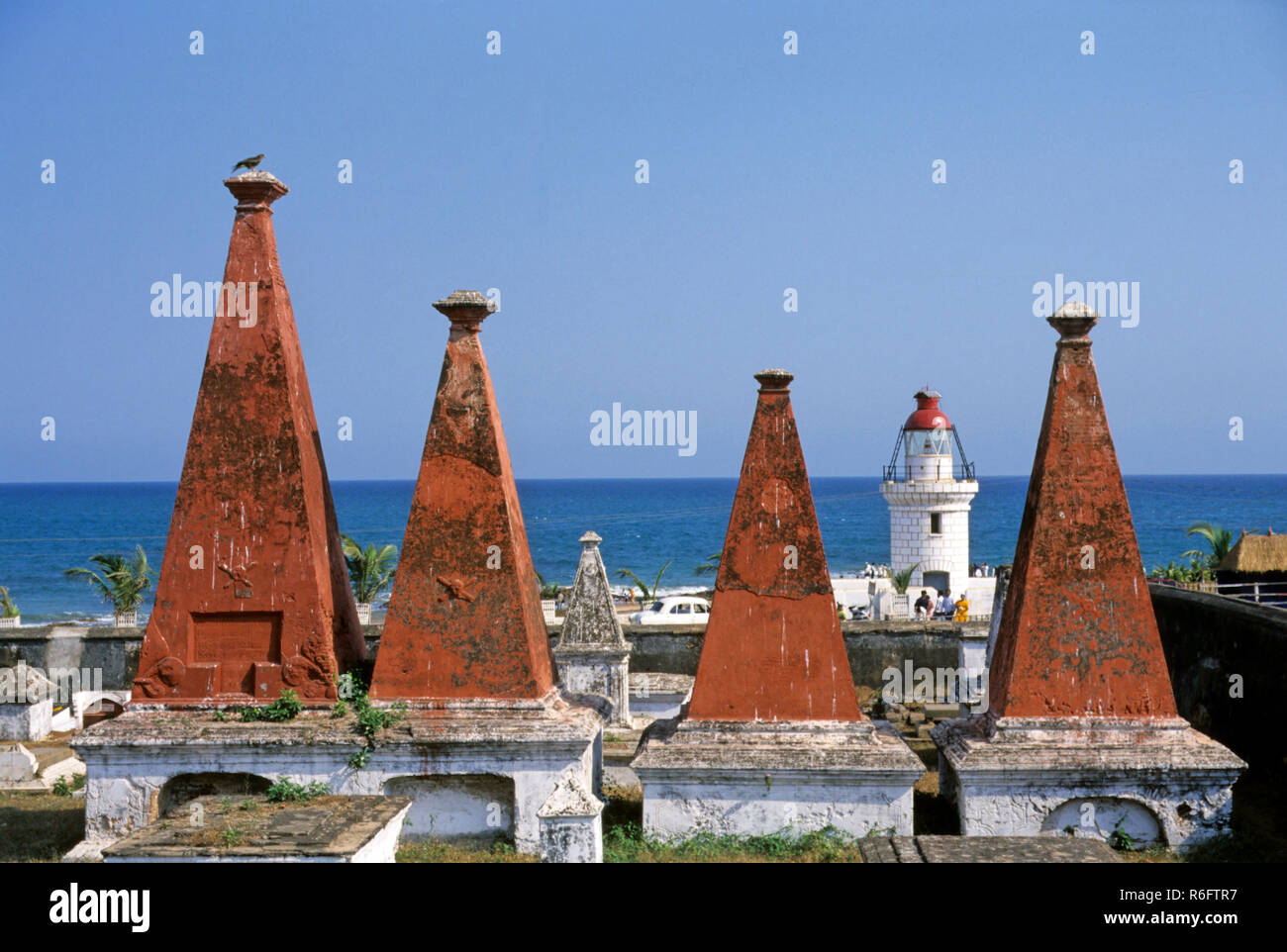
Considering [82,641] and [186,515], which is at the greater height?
[186,515]

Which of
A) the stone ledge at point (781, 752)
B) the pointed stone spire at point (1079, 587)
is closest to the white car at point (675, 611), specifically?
the stone ledge at point (781, 752)

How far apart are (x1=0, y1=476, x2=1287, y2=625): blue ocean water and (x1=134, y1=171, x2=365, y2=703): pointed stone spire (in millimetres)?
44246

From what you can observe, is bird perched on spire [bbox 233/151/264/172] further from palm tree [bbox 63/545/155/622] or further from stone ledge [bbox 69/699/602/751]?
palm tree [bbox 63/545/155/622]

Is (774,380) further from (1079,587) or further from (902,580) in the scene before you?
(902,580)

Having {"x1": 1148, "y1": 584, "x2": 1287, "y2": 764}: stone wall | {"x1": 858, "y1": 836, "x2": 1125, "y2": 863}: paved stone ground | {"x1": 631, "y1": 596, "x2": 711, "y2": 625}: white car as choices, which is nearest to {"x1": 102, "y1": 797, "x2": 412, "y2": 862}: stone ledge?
{"x1": 858, "y1": 836, "x2": 1125, "y2": 863}: paved stone ground

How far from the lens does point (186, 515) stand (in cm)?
1135

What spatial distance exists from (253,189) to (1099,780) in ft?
31.0

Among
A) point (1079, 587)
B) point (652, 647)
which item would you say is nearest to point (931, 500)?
point (652, 647)

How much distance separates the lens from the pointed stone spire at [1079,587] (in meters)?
10.6

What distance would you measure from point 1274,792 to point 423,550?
9169mm

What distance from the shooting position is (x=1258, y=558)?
2491 cm

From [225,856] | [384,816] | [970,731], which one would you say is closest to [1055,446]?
[970,731]
